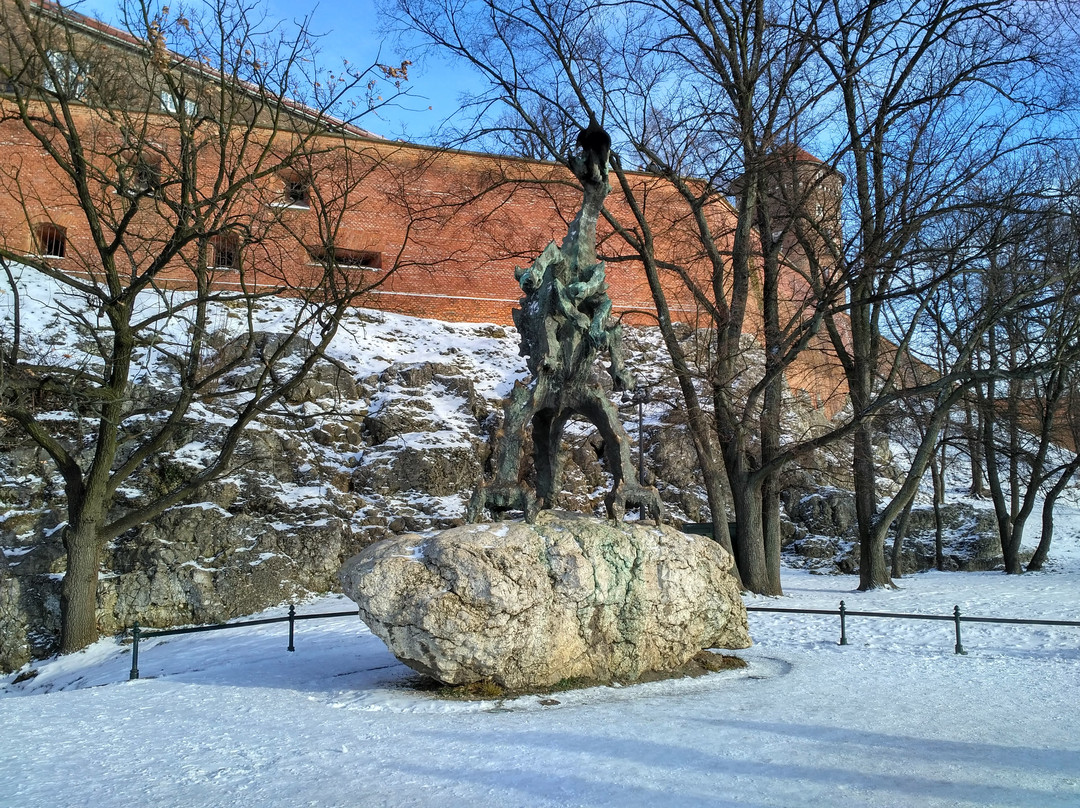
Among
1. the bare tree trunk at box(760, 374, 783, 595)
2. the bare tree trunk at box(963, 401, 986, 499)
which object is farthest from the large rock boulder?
the bare tree trunk at box(963, 401, 986, 499)

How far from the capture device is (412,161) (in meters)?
26.9

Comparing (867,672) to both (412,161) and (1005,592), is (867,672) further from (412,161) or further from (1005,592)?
(412,161)

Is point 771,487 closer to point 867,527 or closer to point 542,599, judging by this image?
point 867,527

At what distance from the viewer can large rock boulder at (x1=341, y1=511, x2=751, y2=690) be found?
632cm

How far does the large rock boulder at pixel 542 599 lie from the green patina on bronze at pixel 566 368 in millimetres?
405

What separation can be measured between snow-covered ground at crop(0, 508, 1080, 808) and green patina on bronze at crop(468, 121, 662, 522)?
179cm

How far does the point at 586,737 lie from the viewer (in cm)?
535

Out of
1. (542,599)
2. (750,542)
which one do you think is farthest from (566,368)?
(750,542)

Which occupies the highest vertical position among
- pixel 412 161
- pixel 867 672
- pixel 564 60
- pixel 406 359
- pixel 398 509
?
pixel 412 161

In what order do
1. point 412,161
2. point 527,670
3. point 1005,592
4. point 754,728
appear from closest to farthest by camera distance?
point 754,728 < point 527,670 < point 1005,592 < point 412,161

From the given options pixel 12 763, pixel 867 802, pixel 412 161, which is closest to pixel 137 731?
pixel 12 763

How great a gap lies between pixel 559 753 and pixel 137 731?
128 inches

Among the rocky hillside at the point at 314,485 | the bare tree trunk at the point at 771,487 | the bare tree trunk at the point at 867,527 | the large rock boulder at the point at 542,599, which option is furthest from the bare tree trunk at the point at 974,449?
the large rock boulder at the point at 542,599

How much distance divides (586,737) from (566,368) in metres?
3.52
